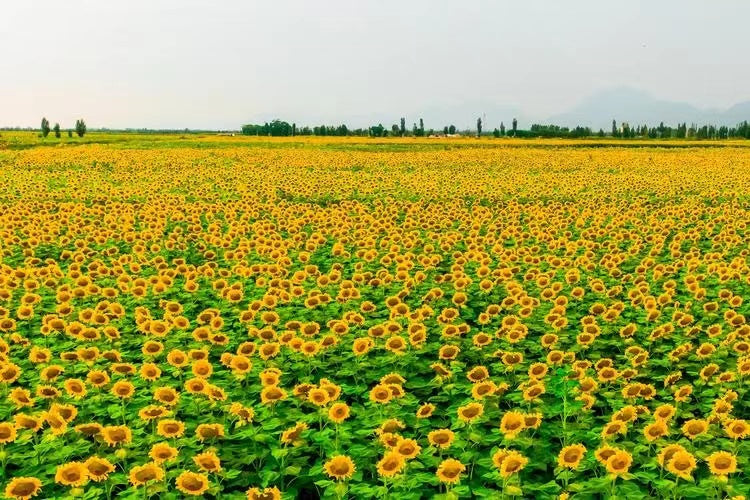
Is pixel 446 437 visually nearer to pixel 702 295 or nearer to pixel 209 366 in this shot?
pixel 209 366

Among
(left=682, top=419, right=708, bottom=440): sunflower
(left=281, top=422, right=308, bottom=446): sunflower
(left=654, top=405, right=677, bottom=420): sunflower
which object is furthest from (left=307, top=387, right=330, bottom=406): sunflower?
(left=682, top=419, right=708, bottom=440): sunflower

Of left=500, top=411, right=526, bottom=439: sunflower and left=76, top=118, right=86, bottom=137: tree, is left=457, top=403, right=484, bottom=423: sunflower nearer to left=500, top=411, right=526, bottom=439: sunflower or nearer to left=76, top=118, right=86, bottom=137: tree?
left=500, top=411, right=526, bottom=439: sunflower

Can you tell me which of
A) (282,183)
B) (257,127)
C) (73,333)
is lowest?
(73,333)

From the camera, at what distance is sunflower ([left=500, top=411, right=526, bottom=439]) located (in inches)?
167

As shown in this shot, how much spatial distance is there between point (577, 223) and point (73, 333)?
1080 cm

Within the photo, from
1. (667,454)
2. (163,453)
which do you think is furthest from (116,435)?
(667,454)

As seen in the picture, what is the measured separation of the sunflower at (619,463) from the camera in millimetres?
3682

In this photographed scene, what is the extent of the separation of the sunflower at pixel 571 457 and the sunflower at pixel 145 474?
259 cm

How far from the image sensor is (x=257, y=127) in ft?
385

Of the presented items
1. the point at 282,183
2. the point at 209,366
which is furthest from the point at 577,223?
the point at 282,183

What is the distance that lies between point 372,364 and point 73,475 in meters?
2.80

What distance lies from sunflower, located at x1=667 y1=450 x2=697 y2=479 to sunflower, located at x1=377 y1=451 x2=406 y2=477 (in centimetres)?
168

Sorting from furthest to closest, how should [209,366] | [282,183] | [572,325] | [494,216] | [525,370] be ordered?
[282,183], [494,216], [572,325], [525,370], [209,366]

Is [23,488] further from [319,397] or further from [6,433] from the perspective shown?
[319,397]
